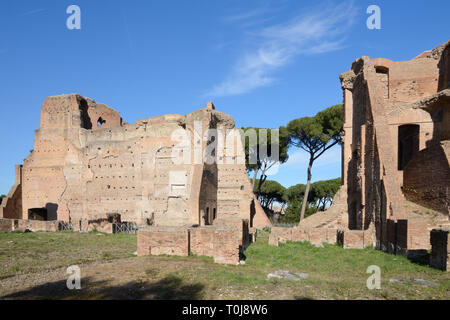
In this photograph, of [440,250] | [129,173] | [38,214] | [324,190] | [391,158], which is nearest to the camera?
[440,250]

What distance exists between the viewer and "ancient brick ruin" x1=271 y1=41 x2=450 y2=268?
10.2 meters

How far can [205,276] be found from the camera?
5.84 m

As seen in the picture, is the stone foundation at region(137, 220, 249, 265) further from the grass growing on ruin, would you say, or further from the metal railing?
the metal railing

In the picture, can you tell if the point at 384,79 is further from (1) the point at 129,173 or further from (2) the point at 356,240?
(1) the point at 129,173

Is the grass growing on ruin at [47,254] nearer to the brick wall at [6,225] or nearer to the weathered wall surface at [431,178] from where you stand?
the brick wall at [6,225]

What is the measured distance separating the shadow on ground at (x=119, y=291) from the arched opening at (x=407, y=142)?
1401cm

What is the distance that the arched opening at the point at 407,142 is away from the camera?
48.7ft

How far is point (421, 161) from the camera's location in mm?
11648

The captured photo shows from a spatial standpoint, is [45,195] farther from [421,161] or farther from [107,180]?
[421,161]

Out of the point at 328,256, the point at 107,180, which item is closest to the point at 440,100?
the point at 328,256

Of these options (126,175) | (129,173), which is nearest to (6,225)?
(126,175)

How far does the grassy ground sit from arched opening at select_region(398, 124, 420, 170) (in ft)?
27.7

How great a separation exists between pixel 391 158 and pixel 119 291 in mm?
10676

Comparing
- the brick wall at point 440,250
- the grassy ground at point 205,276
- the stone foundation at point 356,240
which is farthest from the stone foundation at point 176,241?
the stone foundation at point 356,240
